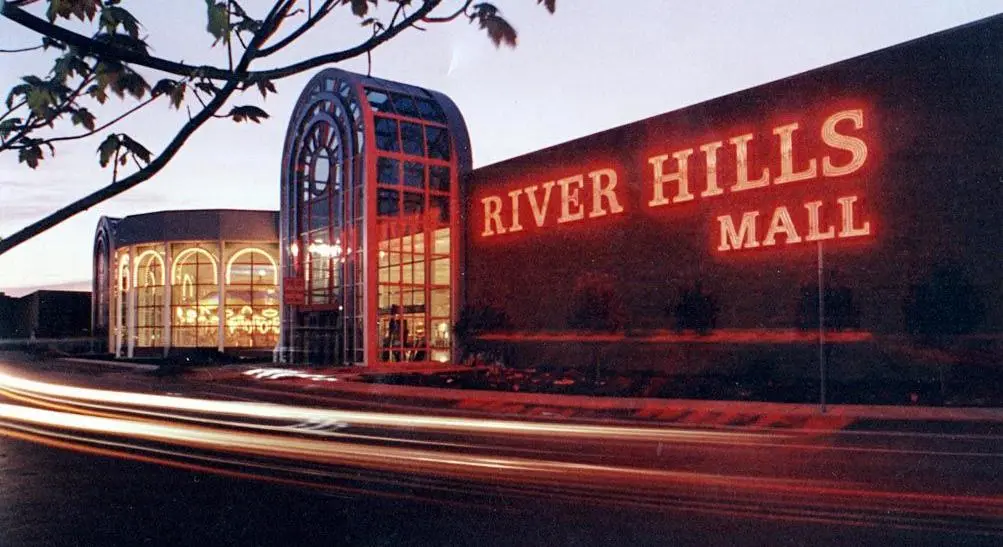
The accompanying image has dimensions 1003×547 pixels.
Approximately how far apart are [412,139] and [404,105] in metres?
1.72

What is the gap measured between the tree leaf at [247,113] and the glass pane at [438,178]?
37167 mm

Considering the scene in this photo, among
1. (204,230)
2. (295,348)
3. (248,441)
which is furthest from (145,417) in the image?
(204,230)

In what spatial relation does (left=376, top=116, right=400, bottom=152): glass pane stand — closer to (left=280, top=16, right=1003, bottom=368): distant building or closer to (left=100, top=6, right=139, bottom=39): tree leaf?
(left=280, top=16, right=1003, bottom=368): distant building

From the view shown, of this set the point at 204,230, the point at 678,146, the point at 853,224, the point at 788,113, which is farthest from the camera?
the point at 204,230

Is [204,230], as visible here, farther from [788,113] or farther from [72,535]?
[72,535]

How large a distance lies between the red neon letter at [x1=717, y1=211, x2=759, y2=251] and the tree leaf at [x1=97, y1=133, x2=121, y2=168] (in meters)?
26.5

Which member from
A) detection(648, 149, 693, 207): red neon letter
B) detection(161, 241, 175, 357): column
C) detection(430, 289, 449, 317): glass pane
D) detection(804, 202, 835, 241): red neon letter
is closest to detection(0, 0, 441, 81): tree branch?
detection(804, 202, 835, 241): red neon letter

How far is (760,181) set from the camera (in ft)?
93.6

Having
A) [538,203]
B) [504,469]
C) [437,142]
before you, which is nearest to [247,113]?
[504,469]

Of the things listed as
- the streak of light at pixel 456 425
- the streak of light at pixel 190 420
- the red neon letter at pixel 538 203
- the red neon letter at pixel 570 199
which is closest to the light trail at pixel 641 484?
the streak of light at pixel 190 420

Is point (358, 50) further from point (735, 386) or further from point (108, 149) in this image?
point (735, 386)

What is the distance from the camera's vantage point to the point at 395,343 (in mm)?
40188

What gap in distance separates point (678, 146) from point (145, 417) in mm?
19913

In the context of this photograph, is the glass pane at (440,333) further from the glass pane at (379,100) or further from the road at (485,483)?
the road at (485,483)
